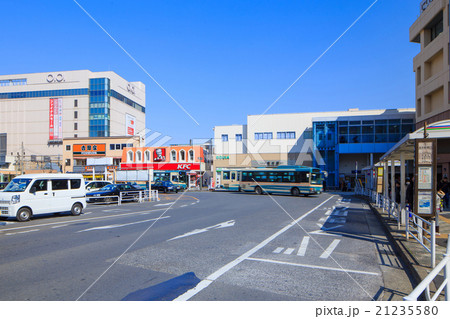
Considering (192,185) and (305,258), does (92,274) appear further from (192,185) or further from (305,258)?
(192,185)

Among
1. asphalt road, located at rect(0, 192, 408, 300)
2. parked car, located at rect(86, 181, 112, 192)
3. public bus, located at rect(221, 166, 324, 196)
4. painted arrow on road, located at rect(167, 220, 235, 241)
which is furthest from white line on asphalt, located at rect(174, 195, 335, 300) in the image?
public bus, located at rect(221, 166, 324, 196)

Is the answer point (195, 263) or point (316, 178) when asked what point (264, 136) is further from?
point (195, 263)

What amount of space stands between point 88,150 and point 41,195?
2011 inches

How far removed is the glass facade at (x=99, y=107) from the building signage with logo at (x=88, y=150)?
17399mm

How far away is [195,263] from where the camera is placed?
6.61 m

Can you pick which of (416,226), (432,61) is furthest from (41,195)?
(432,61)

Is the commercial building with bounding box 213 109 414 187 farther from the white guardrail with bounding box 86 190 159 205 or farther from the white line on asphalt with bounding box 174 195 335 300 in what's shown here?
the white line on asphalt with bounding box 174 195 335 300

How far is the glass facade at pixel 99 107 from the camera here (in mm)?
79562

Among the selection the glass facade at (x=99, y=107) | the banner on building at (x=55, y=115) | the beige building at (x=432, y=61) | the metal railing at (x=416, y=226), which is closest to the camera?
the metal railing at (x=416, y=226)

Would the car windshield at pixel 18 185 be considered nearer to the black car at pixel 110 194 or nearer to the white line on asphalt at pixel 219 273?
the black car at pixel 110 194

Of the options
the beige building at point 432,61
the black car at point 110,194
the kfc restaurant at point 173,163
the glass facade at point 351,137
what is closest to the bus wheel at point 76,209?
the black car at point 110,194

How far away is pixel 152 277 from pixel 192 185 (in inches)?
1868

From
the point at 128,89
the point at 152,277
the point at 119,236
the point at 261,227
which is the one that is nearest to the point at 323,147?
the point at 261,227

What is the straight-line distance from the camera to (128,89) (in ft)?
302
